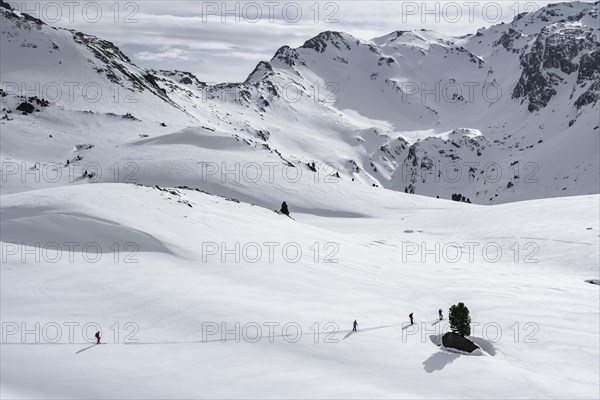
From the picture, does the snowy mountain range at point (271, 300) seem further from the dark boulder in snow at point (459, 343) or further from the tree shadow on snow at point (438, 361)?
the dark boulder in snow at point (459, 343)

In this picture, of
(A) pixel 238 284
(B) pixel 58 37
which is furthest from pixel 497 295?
(B) pixel 58 37

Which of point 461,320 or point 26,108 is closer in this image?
point 461,320

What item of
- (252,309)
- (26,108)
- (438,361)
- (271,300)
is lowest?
(438,361)

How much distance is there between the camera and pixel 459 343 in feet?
104

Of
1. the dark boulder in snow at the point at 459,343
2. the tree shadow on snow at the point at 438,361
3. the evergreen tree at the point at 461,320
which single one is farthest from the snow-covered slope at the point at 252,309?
the evergreen tree at the point at 461,320

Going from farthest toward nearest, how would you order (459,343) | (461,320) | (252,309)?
(252,309), (461,320), (459,343)

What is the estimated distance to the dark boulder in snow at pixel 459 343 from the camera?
3162 centimetres

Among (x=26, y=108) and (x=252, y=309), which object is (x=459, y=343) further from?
(x=26, y=108)

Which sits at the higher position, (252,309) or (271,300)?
(271,300)

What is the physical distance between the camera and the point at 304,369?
27.6 meters

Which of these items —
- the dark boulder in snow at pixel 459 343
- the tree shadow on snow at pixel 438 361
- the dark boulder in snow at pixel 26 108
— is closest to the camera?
the tree shadow on snow at pixel 438 361

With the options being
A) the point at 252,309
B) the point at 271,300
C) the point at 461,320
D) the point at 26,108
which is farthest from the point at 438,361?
the point at 26,108

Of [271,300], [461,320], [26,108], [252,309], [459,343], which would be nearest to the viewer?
[459,343]

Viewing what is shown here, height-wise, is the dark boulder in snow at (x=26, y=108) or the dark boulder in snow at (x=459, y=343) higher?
the dark boulder in snow at (x=26, y=108)
